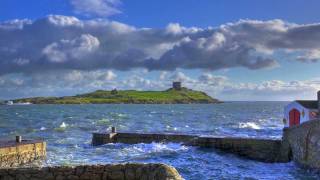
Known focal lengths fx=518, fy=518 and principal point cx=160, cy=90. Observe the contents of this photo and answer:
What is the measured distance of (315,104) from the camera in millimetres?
39969

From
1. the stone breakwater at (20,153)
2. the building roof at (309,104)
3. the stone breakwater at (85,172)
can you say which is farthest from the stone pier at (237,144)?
the stone breakwater at (85,172)

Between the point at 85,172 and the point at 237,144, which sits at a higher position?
the point at 85,172

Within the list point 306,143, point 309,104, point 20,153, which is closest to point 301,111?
point 309,104

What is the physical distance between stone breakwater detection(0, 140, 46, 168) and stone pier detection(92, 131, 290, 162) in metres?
9.08

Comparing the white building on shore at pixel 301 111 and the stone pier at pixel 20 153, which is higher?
the white building on shore at pixel 301 111

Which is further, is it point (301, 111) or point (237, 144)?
point (301, 111)

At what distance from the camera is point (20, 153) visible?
31266 mm

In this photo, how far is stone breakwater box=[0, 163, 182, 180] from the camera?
50.0 feet

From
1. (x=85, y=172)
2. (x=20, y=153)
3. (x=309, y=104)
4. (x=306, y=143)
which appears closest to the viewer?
(x=85, y=172)

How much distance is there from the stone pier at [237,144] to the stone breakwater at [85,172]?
63.6 ft

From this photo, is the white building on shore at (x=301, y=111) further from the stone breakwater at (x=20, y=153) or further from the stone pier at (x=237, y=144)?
the stone breakwater at (x=20, y=153)

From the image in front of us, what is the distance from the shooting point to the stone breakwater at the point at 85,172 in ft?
50.0

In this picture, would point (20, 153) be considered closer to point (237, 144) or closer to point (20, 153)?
point (20, 153)

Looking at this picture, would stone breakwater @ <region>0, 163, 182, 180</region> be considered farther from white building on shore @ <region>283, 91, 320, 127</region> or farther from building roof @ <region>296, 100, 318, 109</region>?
building roof @ <region>296, 100, 318, 109</region>
